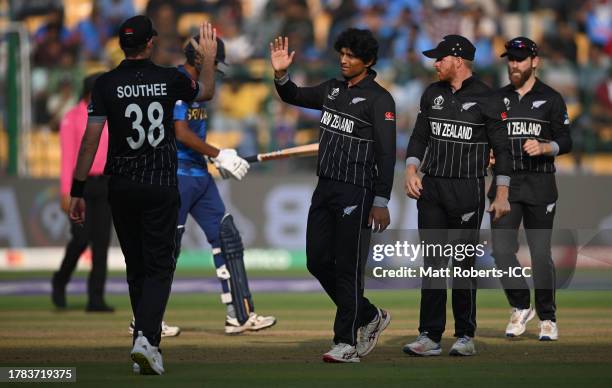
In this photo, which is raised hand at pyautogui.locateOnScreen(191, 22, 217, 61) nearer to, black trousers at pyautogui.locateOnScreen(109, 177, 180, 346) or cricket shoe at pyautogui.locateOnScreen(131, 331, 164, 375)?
black trousers at pyautogui.locateOnScreen(109, 177, 180, 346)

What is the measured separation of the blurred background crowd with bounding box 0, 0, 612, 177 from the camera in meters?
19.3

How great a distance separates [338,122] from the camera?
346 inches

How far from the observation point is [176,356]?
30.5 feet

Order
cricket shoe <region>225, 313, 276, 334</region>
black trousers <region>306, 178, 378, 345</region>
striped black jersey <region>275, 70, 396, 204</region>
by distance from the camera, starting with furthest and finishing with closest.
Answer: cricket shoe <region>225, 313, 276, 334</region>
black trousers <region>306, 178, 378, 345</region>
striped black jersey <region>275, 70, 396, 204</region>

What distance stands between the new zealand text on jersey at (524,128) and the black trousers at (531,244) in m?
0.63

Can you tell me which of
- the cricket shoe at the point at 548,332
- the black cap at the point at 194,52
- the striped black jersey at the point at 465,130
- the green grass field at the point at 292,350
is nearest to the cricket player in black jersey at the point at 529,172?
the cricket shoe at the point at 548,332

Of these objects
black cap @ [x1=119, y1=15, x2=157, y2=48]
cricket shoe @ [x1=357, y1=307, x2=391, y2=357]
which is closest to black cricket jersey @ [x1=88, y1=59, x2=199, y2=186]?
black cap @ [x1=119, y1=15, x2=157, y2=48]

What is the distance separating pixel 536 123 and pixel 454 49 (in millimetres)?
1761

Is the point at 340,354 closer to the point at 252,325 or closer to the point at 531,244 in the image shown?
the point at 252,325

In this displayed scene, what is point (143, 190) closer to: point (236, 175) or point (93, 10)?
point (236, 175)

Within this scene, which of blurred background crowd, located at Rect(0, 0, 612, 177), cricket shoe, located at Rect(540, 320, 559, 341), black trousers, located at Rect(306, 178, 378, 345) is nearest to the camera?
black trousers, located at Rect(306, 178, 378, 345)

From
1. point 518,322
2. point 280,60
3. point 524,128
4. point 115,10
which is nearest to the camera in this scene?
point 280,60

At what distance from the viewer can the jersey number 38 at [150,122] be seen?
8133 millimetres

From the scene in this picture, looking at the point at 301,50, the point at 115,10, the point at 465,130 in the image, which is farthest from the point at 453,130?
the point at 115,10
